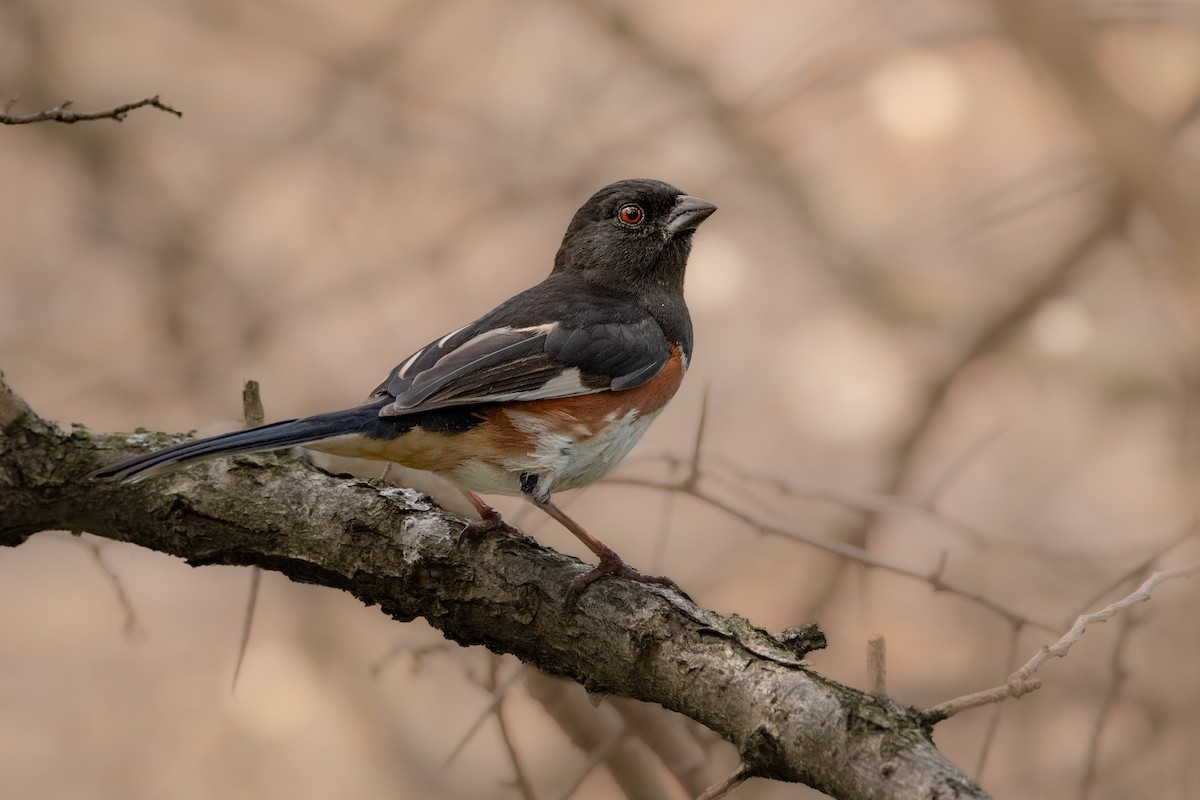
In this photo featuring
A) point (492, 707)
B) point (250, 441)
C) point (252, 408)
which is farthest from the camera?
point (252, 408)

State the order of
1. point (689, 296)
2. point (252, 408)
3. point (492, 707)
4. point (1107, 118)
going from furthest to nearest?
point (689, 296), point (1107, 118), point (252, 408), point (492, 707)

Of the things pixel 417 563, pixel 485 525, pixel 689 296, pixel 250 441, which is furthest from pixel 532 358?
pixel 689 296

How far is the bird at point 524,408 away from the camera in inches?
111

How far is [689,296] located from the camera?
7496 millimetres

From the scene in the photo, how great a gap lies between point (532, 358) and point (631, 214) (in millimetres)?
A: 947

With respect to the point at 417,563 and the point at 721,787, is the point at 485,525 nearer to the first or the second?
the point at 417,563

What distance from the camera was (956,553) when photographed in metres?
5.92

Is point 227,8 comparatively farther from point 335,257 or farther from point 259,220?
point 335,257

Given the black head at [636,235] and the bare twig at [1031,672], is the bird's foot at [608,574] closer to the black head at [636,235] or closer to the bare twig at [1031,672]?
the bare twig at [1031,672]

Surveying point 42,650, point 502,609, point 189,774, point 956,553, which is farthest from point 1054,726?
point 42,650

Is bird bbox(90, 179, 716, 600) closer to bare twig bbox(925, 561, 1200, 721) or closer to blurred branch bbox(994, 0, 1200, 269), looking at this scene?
bare twig bbox(925, 561, 1200, 721)

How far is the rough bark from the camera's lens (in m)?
2.32

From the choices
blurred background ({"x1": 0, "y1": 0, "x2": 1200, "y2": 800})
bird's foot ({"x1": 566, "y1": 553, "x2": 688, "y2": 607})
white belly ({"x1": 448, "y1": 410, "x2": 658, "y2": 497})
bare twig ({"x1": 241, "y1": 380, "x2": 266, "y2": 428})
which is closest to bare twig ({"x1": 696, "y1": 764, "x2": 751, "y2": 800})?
bird's foot ({"x1": 566, "y1": 553, "x2": 688, "y2": 607})

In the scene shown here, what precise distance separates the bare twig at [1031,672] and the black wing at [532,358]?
142cm
